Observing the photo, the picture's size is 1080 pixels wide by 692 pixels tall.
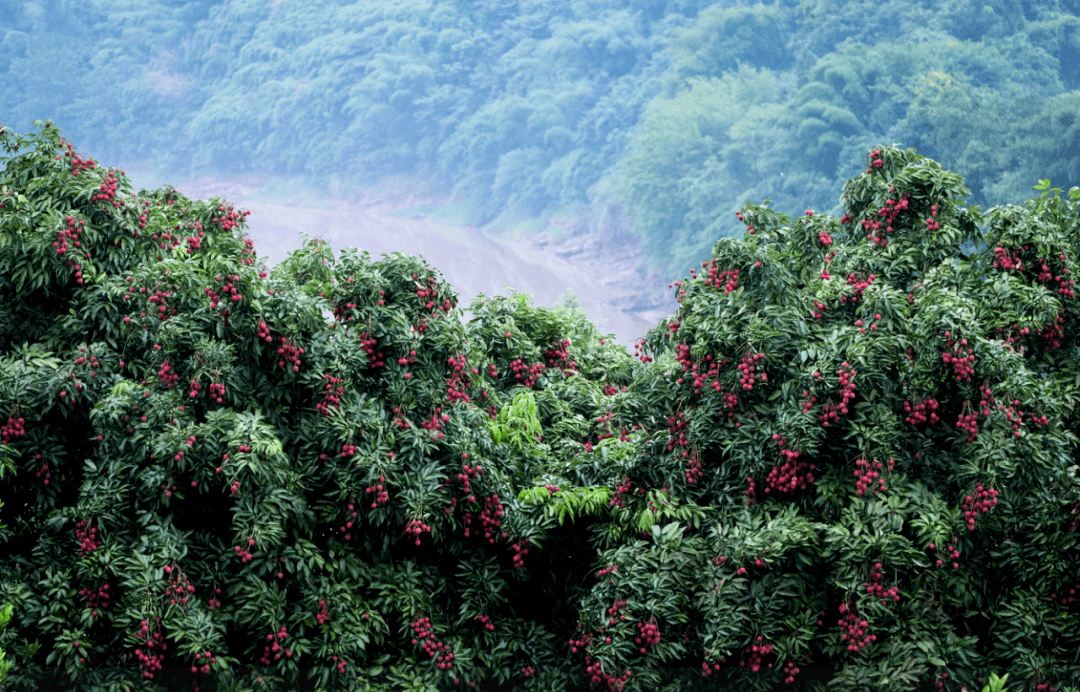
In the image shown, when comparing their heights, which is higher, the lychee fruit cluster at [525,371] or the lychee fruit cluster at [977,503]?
the lychee fruit cluster at [977,503]

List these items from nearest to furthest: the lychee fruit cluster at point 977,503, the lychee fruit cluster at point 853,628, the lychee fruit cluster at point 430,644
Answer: the lychee fruit cluster at point 853,628 < the lychee fruit cluster at point 977,503 < the lychee fruit cluster at point 430,644

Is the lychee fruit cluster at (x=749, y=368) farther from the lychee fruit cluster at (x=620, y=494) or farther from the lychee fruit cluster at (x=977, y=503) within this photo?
the lychee fruit cluster at (x=977, y=503)

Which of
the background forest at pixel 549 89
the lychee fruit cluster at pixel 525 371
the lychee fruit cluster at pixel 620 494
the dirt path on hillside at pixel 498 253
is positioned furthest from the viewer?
the dirt path on hillside at pixel 498 253

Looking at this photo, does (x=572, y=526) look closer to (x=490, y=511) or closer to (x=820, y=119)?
(x=490, y=511)

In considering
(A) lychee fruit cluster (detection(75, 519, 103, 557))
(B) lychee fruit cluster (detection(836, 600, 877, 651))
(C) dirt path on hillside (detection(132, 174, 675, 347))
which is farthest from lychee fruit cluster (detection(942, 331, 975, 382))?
(C) dirt path on hillside (detection(132, 174, 675, 347))

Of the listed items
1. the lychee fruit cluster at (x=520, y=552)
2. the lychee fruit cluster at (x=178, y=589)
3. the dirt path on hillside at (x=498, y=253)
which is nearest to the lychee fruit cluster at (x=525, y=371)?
the lychee fruit cluster at (x=520, y=552)

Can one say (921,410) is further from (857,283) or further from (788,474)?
(857,283)

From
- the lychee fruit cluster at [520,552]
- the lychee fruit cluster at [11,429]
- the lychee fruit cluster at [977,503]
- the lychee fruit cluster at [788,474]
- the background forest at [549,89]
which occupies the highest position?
the lychee fruit cluster at [977,503]
